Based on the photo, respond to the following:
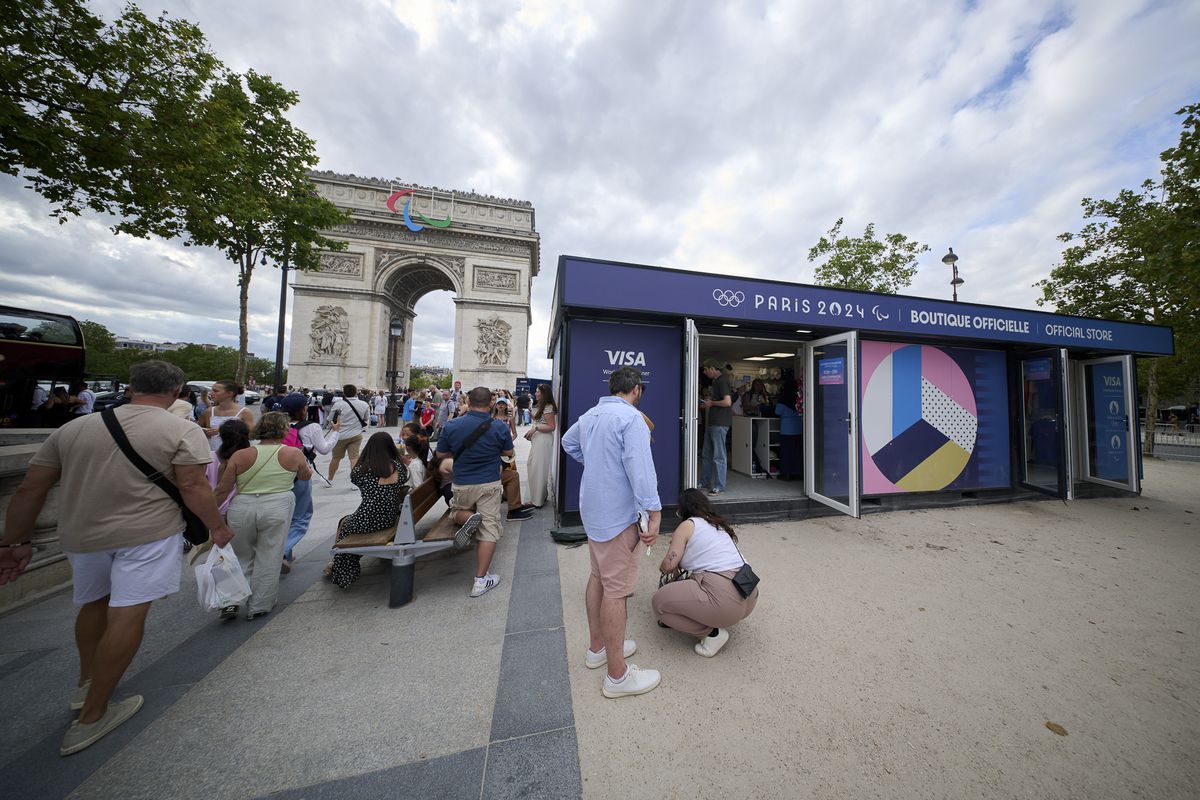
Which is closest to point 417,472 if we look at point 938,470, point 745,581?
point 745,581

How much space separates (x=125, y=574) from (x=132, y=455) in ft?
2.01

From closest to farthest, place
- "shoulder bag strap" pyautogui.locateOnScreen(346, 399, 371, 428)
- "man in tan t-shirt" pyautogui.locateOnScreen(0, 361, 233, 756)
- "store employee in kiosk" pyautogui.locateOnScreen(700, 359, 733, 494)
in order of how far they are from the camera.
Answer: "man in tan t-shirt" pyautogui.locateOnScreen(0, 361, 233, 756) < "store employee in kiosk" pyautogui.locateOnScreen(700, 359, 733, 494) < "shoulder bag strap" pyautogui.locateOnScreen(346, 399, 371, 428)

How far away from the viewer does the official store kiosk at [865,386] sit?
4613 millimetres

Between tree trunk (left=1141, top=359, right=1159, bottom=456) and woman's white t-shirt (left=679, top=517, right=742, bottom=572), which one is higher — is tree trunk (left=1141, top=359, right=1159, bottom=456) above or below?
above

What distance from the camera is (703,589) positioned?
2.43 m

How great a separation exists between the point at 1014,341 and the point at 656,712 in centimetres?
756

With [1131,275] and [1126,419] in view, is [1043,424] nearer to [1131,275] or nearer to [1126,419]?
[1126,419]

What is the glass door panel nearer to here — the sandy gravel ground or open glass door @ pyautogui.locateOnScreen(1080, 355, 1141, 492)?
open glass door @ pyautogui.locateOnScreen(1080, 355, 1141, 492)

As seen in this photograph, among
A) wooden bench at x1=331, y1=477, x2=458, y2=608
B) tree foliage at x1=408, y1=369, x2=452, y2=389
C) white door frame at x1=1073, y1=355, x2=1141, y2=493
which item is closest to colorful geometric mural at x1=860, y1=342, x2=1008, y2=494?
white door frame at x1=1073, y1=355, x2=1141, y2=493

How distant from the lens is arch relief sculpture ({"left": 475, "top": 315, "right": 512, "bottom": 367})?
25.5 metres

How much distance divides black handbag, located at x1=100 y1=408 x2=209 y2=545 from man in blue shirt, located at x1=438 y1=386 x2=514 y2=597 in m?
1.53

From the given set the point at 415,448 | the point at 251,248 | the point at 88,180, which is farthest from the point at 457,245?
the point at 415,448

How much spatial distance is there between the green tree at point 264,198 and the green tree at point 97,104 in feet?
6.01

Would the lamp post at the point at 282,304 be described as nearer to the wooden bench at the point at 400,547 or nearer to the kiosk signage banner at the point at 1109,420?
the wooden bench at the point at 400,547
